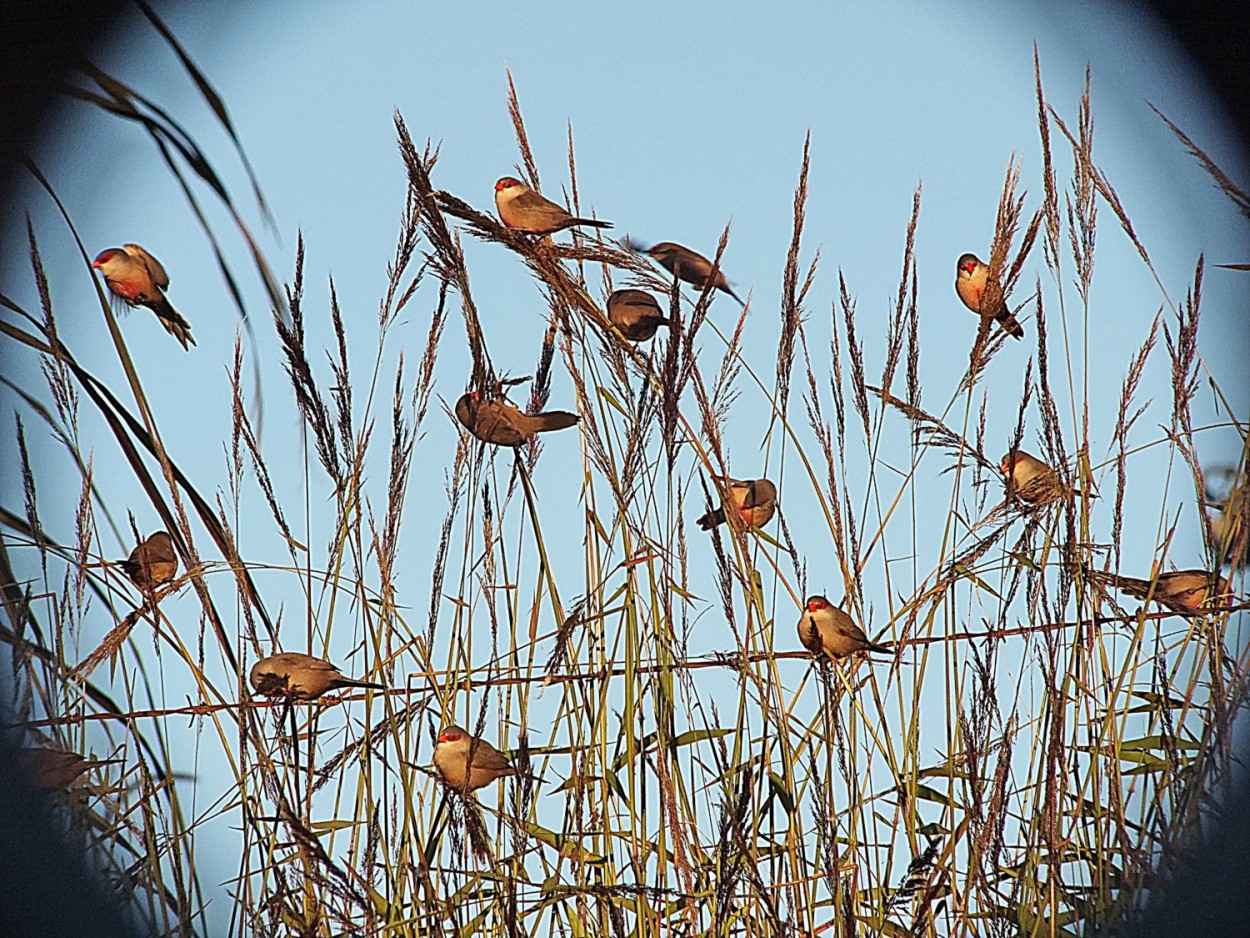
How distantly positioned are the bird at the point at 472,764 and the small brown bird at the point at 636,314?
1.17 feet

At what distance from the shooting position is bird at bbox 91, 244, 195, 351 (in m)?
1.06

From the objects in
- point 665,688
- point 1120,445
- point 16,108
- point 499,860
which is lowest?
point 499,860

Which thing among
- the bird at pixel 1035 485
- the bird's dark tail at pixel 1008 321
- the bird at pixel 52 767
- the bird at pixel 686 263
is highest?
the bird at pixel 686 263

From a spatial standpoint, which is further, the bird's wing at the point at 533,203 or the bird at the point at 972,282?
the bird at the point at 972,282

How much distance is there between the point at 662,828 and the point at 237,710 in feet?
1.20

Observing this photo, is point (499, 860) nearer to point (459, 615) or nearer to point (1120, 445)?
point (459, 615)

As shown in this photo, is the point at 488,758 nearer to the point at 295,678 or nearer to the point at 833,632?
the point at 295,678

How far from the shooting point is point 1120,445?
3.10ft

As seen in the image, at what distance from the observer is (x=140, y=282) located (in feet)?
3.54

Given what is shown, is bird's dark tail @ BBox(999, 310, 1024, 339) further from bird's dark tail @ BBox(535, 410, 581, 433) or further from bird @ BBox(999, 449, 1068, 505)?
bird's dark tail @ BBox(535, 410, 581, 433)

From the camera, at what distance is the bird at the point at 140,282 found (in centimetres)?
106

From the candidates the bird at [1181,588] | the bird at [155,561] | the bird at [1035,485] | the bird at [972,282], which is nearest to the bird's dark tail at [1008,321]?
the bird at [972,282]

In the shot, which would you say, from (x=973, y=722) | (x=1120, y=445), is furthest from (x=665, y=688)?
(x=1120, y=445)

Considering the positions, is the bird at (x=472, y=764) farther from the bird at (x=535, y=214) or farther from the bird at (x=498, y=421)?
the bird at (x=535, y=214)
